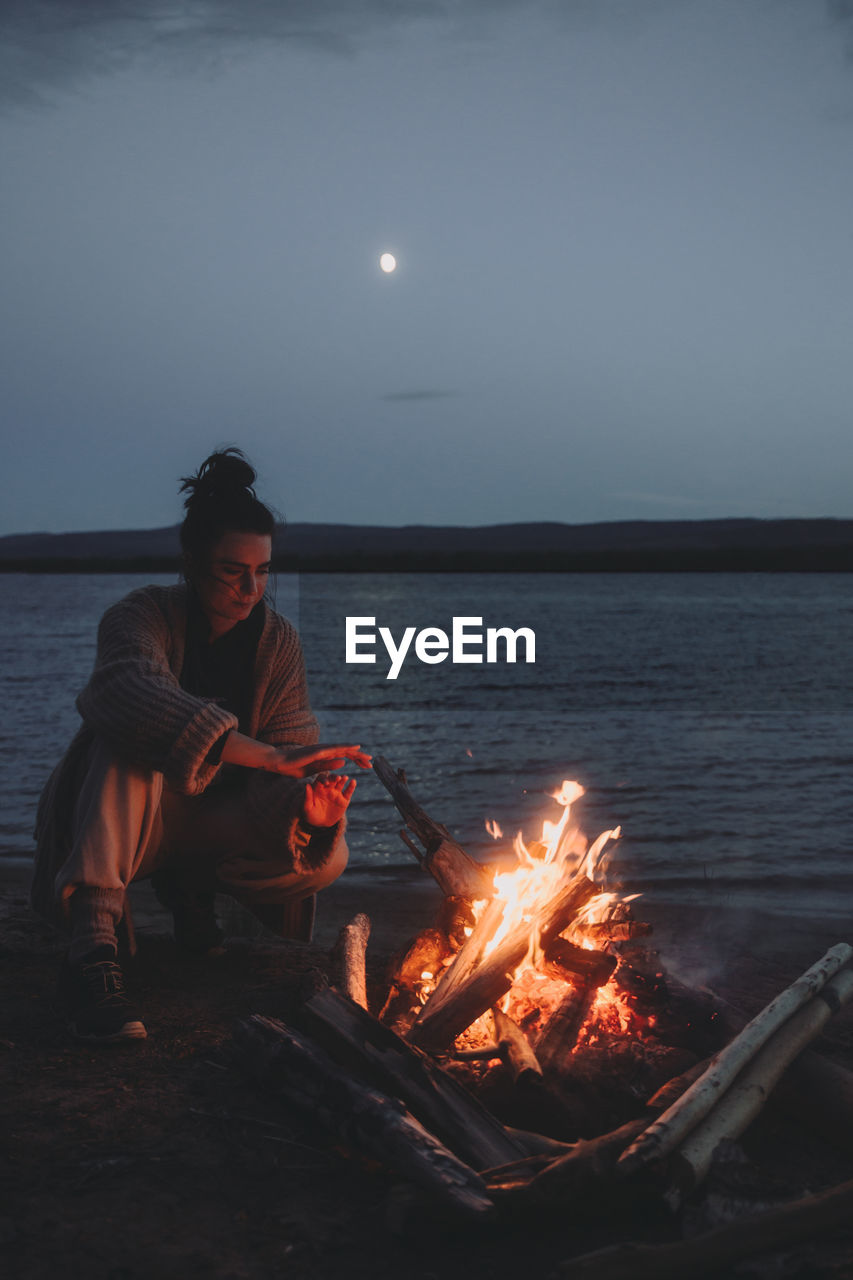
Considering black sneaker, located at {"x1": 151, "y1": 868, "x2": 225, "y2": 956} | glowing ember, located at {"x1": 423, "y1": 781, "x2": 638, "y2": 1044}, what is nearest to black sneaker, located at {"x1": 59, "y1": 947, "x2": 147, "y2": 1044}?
black sneaker, located at {"x1": 151, "y1": 868, "x2": 225, "y2": 956}

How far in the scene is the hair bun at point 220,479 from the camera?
404 cm

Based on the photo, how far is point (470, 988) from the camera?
3328 mm

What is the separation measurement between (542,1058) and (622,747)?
1171 centimetres

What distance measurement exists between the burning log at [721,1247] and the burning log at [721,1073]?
0.89 ft

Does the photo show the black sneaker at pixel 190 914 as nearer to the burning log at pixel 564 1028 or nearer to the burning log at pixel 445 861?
the burning log at pixel 445 861

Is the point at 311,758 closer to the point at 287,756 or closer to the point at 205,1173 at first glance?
the point at 287,756

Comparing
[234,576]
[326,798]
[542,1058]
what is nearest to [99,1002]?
[326,798]

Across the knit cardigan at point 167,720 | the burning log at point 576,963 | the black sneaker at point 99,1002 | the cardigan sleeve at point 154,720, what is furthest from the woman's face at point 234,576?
the burning log at point 576,963

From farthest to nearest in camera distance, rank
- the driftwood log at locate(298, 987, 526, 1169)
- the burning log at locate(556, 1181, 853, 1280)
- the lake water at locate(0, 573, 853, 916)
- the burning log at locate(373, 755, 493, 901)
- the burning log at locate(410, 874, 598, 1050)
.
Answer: the lake water at locate(0, 573, 853, 916), the burning log at locate(373, 755, 493, 901), the burning log at locate(410, 874, 598, 1050), the driftwood log at locate(298, 987, 526, 1169), the burning log at locate(556, 1181, 853, 1280)

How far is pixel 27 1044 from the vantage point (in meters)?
3.43

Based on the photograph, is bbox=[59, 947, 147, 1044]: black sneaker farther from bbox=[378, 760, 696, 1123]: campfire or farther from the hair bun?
the hair bun

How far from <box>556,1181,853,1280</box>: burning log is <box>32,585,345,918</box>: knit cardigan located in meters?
2.05

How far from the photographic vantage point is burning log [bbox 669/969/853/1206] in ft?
8.29

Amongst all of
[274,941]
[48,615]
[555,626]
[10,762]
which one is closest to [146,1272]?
[274,941]
